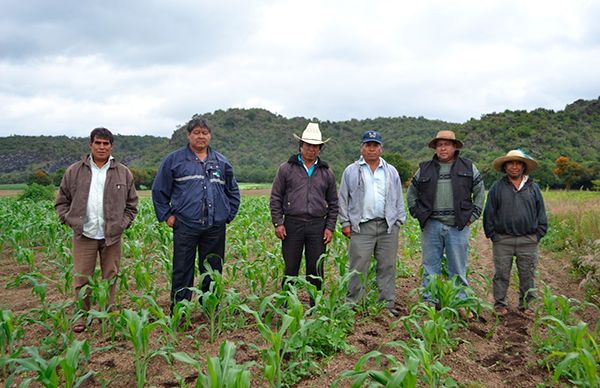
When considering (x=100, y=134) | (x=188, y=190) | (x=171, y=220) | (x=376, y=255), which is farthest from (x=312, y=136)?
(x=100, y=134)

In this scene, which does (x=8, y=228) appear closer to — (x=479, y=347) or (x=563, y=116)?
(x=479, y=347)

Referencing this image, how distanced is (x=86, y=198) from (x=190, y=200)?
96 cm

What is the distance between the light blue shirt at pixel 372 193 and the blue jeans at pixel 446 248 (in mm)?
617

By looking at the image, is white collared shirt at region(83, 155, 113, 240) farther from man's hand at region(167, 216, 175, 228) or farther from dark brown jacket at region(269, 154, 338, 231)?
dark brown jacket at region(269, 154, 338, 231)

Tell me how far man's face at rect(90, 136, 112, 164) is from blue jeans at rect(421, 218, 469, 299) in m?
3.28

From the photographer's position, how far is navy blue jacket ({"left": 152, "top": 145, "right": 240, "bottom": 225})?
3.89m

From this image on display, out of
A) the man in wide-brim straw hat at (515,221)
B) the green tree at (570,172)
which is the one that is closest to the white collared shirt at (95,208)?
the man in wide-brim straw hat at (515,221)

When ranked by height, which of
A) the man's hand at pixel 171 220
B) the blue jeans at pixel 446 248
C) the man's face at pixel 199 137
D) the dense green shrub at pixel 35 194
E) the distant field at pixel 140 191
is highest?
the man's face at pixel 199 137

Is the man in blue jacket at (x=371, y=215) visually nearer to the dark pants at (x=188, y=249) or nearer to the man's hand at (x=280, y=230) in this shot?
the man's hand at (x=280, y=230)

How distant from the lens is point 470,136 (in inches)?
1636

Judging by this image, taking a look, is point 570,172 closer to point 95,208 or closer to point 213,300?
point 213,300

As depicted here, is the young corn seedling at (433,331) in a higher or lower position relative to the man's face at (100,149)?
lower

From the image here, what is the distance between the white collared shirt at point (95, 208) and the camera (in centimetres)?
392

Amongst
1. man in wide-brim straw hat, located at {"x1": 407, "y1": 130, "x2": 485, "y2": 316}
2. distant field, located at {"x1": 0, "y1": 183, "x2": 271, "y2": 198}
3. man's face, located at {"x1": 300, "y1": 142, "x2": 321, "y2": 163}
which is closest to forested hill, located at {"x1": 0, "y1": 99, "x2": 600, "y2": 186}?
distant field, located at {"x1": 0, "y1": 183, "x2": 271, "y2": 198}
